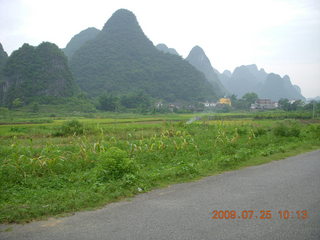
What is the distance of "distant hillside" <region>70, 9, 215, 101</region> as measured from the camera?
217ft

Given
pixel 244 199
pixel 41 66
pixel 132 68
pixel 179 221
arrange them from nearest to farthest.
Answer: pixel 179 221 < pixel 244 199 < pixel 41 66 < pixel 132 68

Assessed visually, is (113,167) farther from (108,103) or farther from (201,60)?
(201,60)

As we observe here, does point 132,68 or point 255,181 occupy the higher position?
point 132,68

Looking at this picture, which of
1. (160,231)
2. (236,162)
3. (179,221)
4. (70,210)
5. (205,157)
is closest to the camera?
(160,231)

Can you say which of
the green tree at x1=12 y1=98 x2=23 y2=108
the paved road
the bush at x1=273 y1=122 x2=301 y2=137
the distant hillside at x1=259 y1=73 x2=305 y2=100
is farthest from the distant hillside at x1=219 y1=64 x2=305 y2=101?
the paved road

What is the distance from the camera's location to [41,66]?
5203 cm

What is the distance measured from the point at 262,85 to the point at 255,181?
124 m

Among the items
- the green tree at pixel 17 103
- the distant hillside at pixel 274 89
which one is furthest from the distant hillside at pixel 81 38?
the distant hillside at pixel 274 89

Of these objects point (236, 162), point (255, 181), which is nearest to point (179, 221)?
point (255, 181)

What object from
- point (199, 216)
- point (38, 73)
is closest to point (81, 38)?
point (38, 73)

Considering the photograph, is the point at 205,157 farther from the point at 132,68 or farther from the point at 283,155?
the point at 132,68
